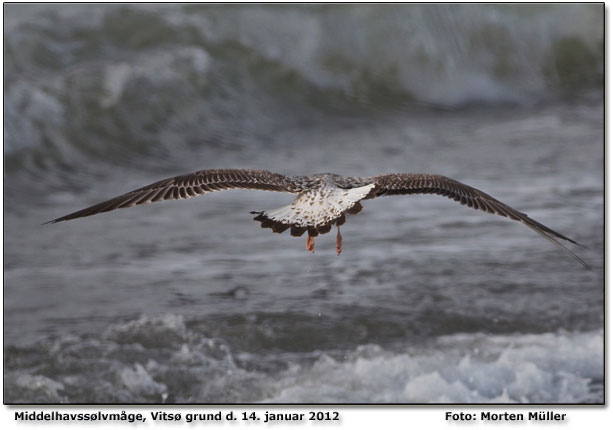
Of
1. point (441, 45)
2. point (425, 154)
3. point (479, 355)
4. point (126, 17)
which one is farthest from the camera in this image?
point (441, 45)

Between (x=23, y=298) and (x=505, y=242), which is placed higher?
(x=505, y=242)

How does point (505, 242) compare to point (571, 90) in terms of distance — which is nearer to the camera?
point (505, 242)

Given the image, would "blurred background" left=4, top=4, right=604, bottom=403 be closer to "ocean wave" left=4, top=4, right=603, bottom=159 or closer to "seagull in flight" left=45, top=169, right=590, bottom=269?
"ocean wave" left=4, top=4, right=603, bottom=159

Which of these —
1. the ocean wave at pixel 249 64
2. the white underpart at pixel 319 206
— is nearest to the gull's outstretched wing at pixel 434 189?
the white underpart at pixel 319 206

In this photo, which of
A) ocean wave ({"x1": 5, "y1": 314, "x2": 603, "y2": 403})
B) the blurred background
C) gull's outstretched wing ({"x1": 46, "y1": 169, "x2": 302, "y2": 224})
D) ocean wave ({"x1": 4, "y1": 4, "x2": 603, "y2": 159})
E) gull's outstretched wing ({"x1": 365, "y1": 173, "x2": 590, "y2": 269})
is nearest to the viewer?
gull's outstretched wing ({"x1": 46, "y1": 169, "x2": 302, "y2": 224})

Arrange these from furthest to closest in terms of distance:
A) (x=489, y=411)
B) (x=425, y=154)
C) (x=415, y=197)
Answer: (x=425, y=154) < (x=415, y=197) < (x=489, y=411)

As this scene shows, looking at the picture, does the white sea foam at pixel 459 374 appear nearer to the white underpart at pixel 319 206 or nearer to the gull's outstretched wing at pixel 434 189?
the gull's outstretched wing at pixel 434 189

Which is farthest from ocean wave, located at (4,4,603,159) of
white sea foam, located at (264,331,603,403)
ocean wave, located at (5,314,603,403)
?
white sea foam, located at (264,331,603,403)

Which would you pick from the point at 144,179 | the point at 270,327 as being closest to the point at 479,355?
the point at 270,327

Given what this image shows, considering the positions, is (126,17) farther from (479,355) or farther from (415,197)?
(479,355)
